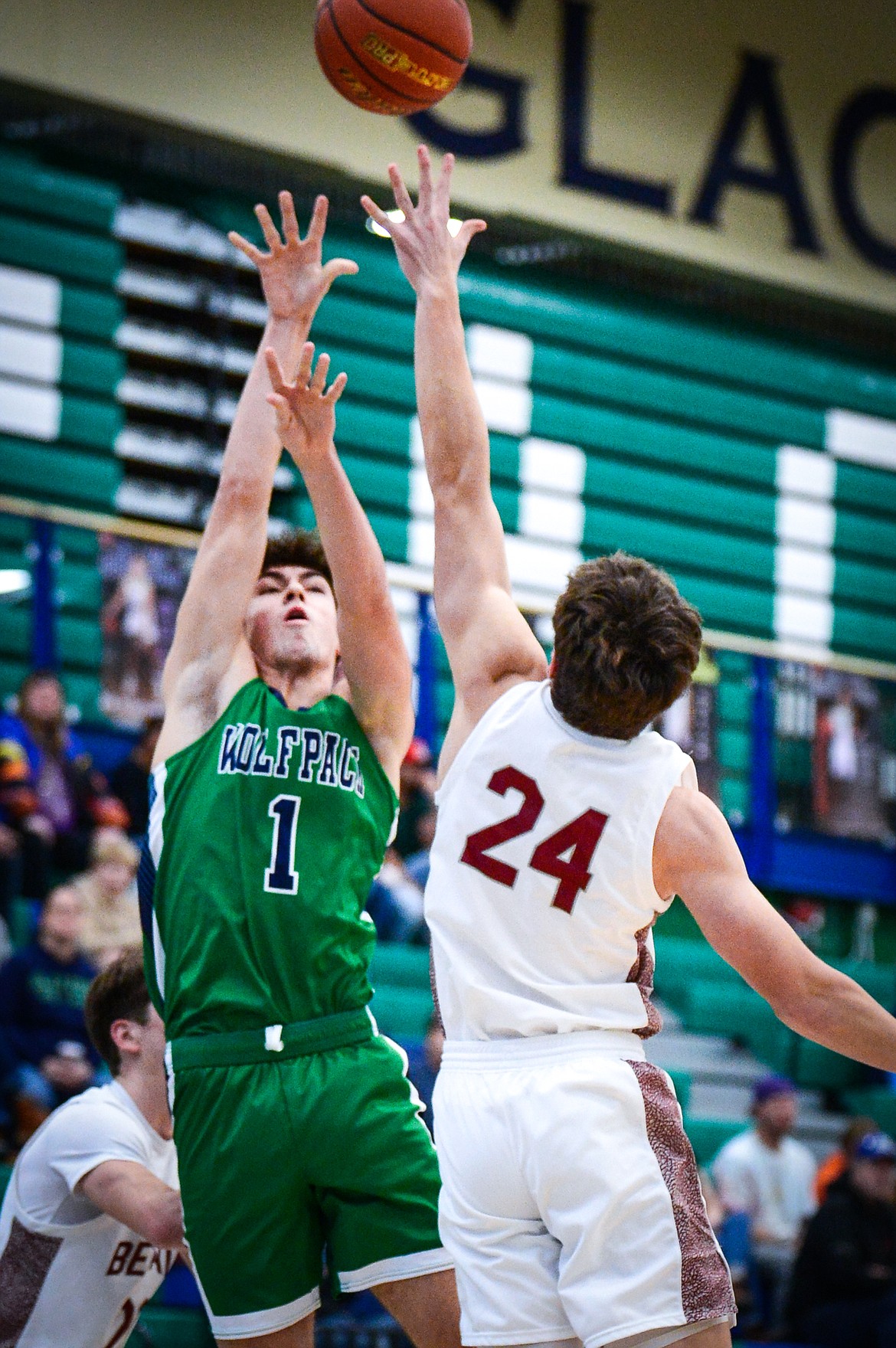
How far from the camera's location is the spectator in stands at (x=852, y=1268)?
8109 millimetres

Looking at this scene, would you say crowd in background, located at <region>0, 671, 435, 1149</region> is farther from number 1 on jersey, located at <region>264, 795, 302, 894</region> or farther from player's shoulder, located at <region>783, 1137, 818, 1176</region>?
number 1 on jersey, located at <region>264, 795, 302, 894</region>

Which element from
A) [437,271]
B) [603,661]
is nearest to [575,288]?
[437,271]

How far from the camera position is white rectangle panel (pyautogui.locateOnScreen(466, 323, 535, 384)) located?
42.5 feet

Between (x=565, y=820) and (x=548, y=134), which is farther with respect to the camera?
(x=548, y=134)

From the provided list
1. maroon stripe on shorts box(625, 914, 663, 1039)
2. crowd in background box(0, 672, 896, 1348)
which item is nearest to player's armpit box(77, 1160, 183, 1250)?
maroon stripe on shorts box(625, 914, 663, 1039)

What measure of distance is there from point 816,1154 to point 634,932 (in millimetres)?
8361

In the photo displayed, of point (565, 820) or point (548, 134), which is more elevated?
point (548, 134)

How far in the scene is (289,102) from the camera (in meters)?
11.6

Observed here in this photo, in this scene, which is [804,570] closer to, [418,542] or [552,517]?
[552,517]

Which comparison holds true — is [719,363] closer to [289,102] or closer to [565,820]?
[289,102]

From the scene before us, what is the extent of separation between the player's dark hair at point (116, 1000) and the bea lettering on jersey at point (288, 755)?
2.79 ft

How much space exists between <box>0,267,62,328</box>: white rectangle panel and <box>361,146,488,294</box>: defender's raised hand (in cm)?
751

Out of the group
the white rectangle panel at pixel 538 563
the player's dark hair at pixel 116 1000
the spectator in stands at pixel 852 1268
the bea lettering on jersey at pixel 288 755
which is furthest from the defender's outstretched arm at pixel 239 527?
the white rectangle panel at pixel 538 563

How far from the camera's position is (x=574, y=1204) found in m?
3.19
